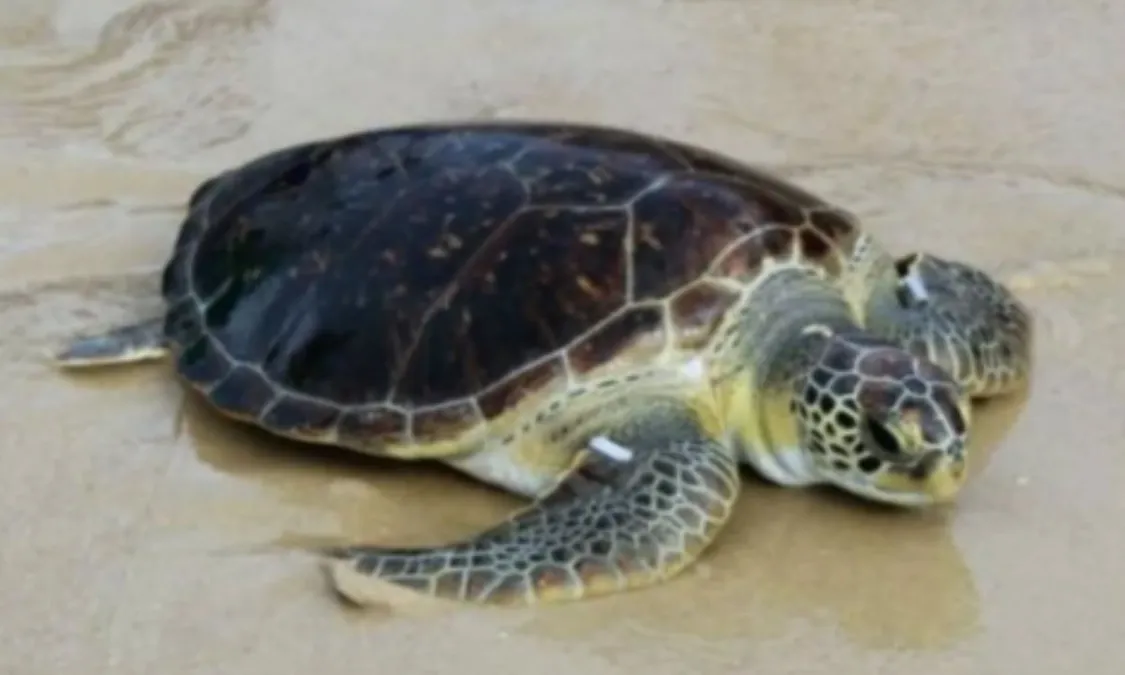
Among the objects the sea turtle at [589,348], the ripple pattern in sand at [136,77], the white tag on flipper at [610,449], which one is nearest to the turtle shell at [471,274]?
the sea turtle at [589,348]

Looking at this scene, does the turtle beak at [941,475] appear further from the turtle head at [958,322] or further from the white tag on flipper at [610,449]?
the white tag on flipper at [610,449]

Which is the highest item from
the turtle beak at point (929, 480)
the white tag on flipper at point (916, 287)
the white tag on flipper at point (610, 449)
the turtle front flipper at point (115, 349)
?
the turtle beak at point (929, 480)

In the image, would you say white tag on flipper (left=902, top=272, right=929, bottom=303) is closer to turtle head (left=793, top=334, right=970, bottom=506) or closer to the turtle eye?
turtle head (left=793, top=334, right=970, bottom=506)

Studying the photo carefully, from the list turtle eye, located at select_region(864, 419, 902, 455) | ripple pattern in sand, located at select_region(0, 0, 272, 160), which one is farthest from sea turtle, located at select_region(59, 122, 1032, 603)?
ripple pattern in sand, located at select_region(0, 0, 272, 160)

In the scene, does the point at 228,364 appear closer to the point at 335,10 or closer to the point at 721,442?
the point at 721,442

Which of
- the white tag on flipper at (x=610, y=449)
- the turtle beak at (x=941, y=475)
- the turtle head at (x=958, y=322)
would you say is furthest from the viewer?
the turtle head at (x=958, y=322)

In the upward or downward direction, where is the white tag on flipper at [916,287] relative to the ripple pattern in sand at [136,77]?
upward
